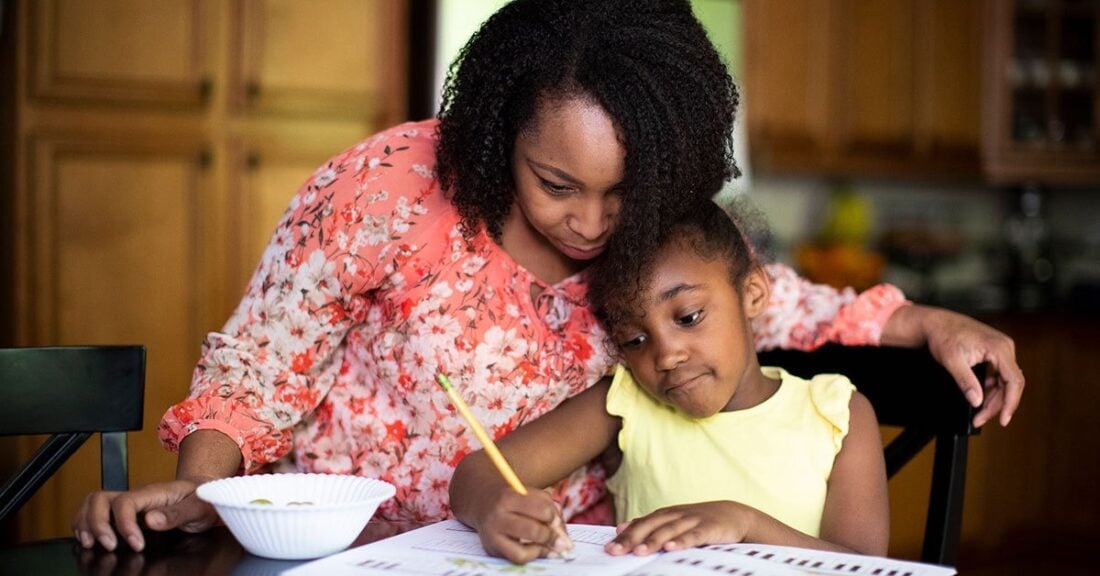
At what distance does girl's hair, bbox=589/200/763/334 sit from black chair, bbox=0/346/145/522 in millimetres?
513

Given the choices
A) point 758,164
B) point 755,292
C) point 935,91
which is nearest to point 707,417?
point 755,292

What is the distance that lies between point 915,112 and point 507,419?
3.13 m

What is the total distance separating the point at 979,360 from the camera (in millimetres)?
1386

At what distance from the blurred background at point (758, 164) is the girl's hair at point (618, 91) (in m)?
1.29

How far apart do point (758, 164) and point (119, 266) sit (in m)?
2.05

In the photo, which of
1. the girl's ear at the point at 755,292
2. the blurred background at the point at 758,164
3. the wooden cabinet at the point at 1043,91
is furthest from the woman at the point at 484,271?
the wooden cabinet at the point at 1043,91

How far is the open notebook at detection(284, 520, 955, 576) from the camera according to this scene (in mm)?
942

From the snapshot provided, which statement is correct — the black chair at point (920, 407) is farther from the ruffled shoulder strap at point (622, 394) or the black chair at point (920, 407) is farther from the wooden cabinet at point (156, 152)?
the wooden cabinet at point (156, 152)

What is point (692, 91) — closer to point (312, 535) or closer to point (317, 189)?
point (317, 189)

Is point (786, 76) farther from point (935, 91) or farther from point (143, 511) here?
point (143, 511)

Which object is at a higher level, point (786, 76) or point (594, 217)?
point (786, 76)

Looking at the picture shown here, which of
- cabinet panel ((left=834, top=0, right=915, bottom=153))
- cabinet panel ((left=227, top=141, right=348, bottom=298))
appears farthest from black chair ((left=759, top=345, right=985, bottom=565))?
cabinet panel ((left=834, top=0, right=915, bottom=153))

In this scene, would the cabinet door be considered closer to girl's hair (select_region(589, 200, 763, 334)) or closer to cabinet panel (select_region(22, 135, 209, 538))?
cabinet panel (select_region(22, 135, 209, 538))

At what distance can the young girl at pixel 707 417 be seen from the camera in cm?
133
